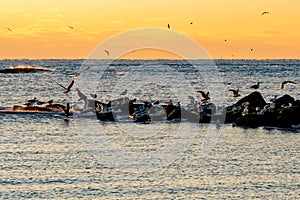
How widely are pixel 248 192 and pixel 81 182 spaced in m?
7.61

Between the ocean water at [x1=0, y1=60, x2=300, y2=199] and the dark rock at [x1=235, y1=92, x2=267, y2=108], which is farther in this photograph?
the dark rock at [x1=235, y1=92, x2=267, y2=108]

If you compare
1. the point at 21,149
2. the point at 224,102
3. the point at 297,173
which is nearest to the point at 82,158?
the point at 21,149

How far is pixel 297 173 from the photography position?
1460 inches

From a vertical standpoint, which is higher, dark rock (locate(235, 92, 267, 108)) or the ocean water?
dark rock (locate(235, 92, 267, 108))

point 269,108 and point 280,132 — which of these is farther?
point 269,108

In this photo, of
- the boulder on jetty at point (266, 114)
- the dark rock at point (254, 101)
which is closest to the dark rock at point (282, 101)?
the boulder on jetty at point (266, 114)

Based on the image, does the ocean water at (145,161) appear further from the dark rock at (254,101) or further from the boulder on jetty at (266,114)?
the dark rock at (254,101)

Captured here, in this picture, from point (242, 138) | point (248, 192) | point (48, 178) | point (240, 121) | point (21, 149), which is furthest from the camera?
point (240, 121)

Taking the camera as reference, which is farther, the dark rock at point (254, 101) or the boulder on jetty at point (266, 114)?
the dark rock at point (254, 101)

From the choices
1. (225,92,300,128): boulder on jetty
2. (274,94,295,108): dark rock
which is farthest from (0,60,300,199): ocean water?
(274,94,295,108): dark rock

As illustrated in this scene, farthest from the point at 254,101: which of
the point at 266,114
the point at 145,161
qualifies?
the point at 145,161

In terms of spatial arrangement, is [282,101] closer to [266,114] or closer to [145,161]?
[266,114]

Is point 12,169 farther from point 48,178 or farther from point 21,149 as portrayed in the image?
point 21,149

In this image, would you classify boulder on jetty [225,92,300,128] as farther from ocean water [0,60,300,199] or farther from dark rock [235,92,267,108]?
ocean water [0,60,300,199]
